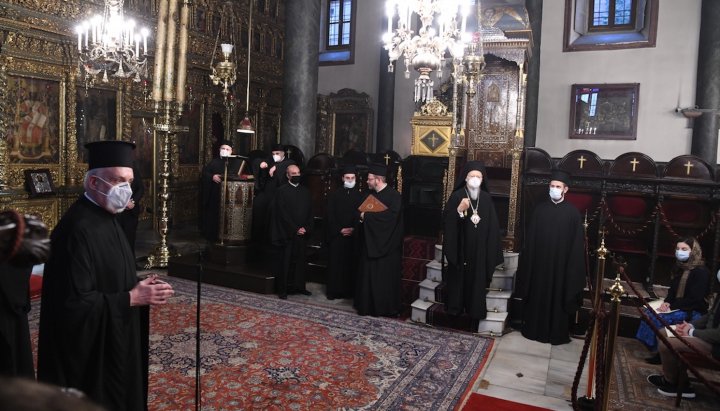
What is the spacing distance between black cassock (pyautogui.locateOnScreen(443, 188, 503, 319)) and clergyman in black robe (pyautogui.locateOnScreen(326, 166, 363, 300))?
1773 millimetres

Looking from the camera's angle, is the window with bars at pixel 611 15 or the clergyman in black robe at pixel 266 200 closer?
the clergyman in black robe at pixel 266 200

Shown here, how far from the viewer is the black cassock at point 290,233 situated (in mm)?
8523

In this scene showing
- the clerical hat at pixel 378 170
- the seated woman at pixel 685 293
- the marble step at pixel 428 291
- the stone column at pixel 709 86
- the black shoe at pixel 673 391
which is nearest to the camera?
the black shoe at pixel 673 391

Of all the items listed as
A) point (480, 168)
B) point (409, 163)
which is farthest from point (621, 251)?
point (409, 163)

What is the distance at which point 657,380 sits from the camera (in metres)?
5.59

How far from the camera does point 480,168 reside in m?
7.53

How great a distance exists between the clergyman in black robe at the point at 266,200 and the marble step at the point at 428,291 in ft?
10.6

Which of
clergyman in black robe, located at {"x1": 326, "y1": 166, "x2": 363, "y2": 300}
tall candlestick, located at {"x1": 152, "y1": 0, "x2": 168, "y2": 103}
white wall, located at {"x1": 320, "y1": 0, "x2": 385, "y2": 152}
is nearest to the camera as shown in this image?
clergyman in black robe, located at {"x1": 326, "y1": 166, "x2": 363, "y2": 300}

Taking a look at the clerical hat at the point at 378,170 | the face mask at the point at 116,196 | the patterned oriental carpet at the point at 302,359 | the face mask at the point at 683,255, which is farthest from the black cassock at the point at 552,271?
the face mask at the point at 116,196

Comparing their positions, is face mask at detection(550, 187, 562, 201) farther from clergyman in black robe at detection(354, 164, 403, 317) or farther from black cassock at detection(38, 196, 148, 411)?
black cassock at detection(38, 196, 148, 411)

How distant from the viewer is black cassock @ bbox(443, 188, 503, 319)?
7.21 meters

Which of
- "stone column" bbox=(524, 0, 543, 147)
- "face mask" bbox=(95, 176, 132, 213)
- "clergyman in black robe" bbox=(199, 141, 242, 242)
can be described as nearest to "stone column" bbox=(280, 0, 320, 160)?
"clergyman in black robe" bbox=(199, 141, 242, 242)

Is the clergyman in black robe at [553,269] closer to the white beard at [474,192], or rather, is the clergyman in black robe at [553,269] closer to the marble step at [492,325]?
the marble step at [492,325]

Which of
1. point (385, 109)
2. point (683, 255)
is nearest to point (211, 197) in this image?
point (385, 109)
